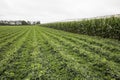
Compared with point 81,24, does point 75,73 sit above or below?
below

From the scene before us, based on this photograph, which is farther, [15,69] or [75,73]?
[15,69]

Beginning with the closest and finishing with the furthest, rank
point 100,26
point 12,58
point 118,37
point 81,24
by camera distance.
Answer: point 12,58
point 118,37
point 100,26
point 81,24

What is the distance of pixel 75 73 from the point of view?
18.5ft

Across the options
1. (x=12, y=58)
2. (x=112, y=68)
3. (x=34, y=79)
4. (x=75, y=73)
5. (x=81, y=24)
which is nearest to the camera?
(x=34, y=79)

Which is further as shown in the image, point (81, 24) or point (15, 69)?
point (81, 24)

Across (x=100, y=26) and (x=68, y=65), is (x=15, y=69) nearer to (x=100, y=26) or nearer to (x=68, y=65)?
(x=68, y=65)

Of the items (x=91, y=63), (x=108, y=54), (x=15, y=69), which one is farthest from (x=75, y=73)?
(x=108, y=54)

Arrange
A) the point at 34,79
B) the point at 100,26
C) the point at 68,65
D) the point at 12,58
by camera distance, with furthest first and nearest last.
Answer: the point at 100,26
the point at 12,58
the point at 68,65
the point at 34,79

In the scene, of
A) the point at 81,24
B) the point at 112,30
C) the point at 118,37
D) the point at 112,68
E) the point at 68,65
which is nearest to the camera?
the point at 112,68

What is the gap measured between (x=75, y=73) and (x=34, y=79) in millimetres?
1642

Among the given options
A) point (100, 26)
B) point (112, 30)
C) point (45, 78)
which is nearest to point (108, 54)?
point (45, 78)

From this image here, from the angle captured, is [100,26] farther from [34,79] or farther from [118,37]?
[34,79]

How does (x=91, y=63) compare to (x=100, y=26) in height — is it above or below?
below

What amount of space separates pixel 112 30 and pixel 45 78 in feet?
38.6
